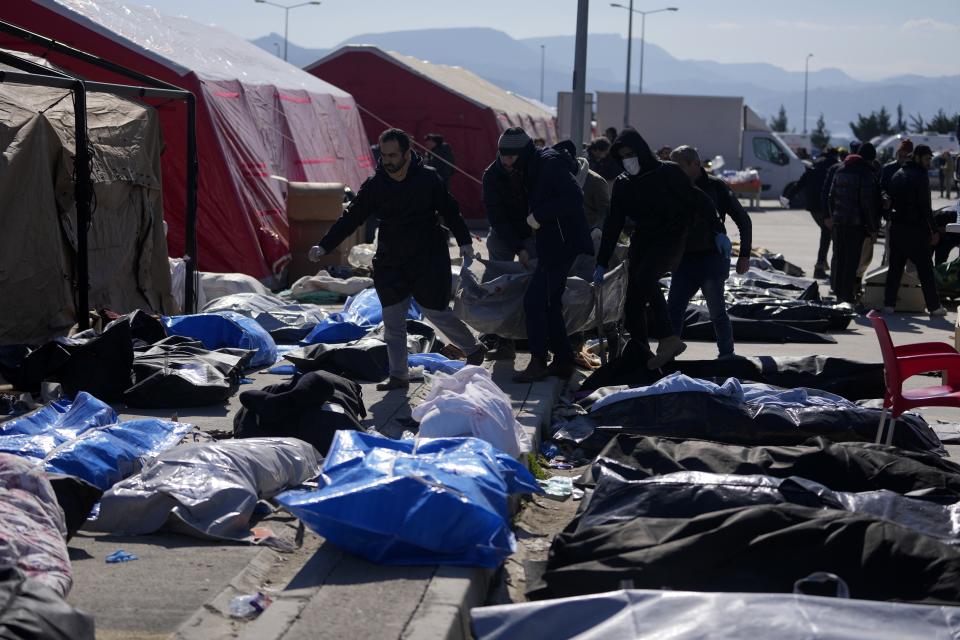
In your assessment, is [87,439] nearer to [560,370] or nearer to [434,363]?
[434,363]

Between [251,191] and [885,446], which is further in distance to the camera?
[251,191]

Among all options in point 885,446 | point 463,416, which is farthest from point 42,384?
point 885,446

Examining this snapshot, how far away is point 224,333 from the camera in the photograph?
9.18 metres

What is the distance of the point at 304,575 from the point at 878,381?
5227 millimetres

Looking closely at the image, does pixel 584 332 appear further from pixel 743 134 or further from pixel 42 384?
pixel 743 134

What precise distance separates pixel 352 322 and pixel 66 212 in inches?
98.1

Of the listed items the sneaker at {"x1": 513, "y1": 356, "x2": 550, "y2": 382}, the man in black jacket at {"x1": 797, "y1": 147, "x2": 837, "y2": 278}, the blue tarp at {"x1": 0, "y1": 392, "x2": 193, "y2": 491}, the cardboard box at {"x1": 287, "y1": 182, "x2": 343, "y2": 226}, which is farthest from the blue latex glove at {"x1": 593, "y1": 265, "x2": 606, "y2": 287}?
the man in black jacket at {"x1": 797, "y1": 147, "x2": 837, "y2": 278}

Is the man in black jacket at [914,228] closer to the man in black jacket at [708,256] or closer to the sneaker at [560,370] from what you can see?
the man in black jacket at [708,256]

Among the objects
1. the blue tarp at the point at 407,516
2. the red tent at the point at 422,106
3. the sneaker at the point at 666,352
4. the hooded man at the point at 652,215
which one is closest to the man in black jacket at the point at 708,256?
the hooded man at the point at 652,215

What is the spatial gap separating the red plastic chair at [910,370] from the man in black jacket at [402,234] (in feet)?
9.49

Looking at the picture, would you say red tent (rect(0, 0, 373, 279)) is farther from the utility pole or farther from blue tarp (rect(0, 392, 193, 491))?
blue tarp (rect(0, 392, 193, 491))

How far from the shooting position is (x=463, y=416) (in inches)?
236

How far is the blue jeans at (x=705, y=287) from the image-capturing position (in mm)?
9031

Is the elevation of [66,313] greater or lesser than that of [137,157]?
lesser
